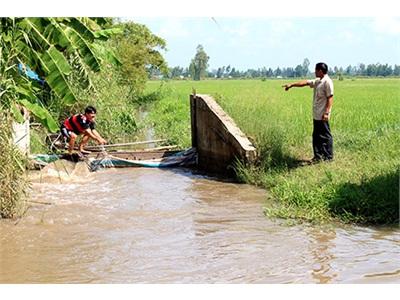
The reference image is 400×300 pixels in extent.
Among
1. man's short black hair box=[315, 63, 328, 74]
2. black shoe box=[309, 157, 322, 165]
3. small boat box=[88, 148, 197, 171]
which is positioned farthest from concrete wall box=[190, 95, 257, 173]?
man's short black hair box=[315, 63, 328, 74]

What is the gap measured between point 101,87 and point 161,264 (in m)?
8.21

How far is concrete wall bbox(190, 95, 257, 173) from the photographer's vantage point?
8.39m

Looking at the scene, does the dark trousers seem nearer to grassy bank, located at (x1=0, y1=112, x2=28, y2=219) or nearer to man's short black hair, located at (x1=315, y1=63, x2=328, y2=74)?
man's short black hair, located at (x1=315, y1=63, x2=328, y2=74)

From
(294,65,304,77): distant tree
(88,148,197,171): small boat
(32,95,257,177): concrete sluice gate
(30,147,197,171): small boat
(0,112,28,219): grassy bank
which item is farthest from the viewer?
(294,65,304,77): distant tree

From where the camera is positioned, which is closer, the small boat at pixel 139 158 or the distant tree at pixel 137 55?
the small boat at pixel 139 158

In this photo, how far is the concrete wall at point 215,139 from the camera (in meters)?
8.39

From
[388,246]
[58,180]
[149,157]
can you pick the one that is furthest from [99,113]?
[388,246]

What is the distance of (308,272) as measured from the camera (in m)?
4.58

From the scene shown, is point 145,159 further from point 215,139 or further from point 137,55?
point 137,55

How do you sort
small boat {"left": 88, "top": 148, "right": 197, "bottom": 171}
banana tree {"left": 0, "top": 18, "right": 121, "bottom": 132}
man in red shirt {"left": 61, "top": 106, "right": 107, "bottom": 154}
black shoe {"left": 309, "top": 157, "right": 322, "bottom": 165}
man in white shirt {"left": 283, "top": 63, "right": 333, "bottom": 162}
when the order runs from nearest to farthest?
banana tree {"left": 0, "top": 18, "right": 121, "bottom": 132}, man in white shirt {"left": 283, "top": 63, "right": 333, "bottom": 162}, black shoe {"left": 309, "top": 157, "right": 322, "bottom": 165}, man in red shirt {"left": 61, "top": 106, "right": 107, "bottom": 154}, small boat {"left": 88, "top": 148, "right": 197, "bottom": 171}

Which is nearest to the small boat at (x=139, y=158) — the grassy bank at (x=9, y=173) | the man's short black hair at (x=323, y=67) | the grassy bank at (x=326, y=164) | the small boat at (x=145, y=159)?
the small boat at (x=145, y=159)

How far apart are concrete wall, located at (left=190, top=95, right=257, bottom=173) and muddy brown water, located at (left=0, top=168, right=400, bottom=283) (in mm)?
752

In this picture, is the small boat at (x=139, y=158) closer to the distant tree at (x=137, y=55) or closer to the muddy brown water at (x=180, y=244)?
the muddy brown water at (x=180, y=244)

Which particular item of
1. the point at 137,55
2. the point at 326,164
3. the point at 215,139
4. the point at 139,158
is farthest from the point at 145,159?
the point at 137,55
